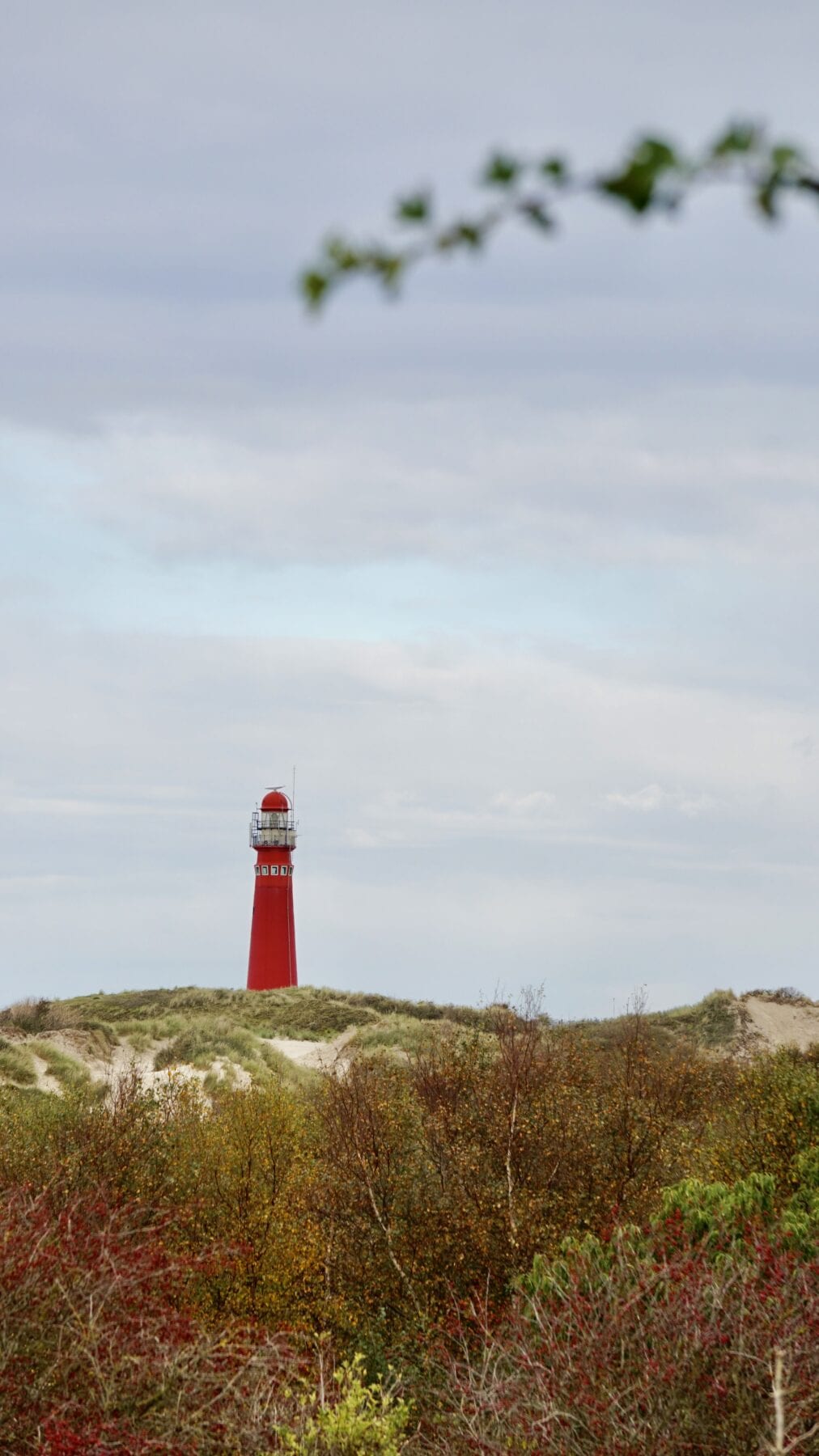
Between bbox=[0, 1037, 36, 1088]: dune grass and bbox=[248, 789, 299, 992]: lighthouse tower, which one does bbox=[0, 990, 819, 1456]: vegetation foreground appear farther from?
bbox=[248, 789, 299, 992]: lighthouse tower

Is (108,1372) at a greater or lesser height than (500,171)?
lesser

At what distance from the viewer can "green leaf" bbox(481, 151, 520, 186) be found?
257 cm

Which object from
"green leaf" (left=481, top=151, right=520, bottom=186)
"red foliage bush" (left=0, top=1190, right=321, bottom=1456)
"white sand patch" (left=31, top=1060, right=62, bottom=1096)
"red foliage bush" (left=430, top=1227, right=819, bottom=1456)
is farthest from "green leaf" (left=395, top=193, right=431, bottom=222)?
"white sand patch" (left=31, top=1060, right=62, bottom=1096)

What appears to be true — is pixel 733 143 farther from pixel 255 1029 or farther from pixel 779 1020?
pixel 779 1020

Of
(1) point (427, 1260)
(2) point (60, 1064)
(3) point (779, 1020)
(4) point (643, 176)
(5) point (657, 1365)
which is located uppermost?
(4) point (643, 176)

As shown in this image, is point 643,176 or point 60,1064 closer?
point 643,176

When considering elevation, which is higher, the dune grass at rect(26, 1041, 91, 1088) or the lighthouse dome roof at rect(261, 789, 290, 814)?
the lighthouse dome roof at rect(261, 789, 290, 814)

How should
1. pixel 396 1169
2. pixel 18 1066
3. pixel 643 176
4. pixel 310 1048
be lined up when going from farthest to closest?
pixel 310 1048 → pixel 18 1066 → pixel 396 1169 → pixel 643 176

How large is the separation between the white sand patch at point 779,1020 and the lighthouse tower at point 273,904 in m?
23.0

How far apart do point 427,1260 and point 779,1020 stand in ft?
157

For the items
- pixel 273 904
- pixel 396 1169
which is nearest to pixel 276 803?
pixel 273 904

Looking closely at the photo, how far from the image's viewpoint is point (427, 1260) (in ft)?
68.9

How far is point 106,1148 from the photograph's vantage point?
79.7 feet

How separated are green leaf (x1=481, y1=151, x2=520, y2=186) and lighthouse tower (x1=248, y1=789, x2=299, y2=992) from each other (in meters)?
63.0
